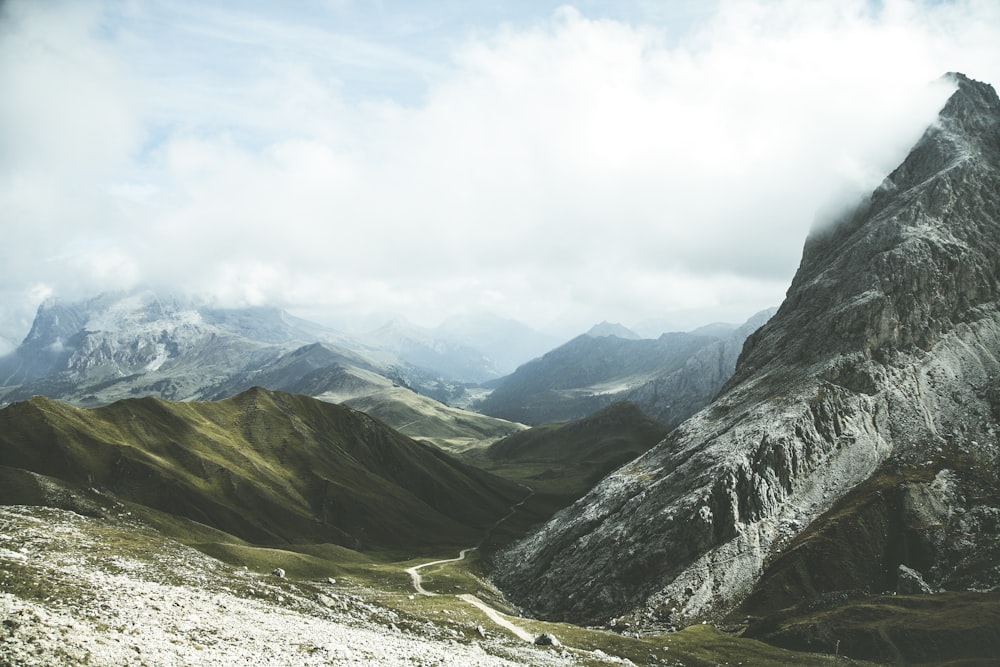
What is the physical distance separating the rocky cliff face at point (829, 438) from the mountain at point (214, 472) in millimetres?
48398

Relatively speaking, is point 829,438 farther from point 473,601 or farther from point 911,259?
point 473,601

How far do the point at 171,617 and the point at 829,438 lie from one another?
126603mm

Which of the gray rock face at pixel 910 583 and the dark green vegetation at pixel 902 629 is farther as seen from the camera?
the gray rock face at pixel 910 583

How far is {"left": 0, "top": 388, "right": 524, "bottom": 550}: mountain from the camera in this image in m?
120

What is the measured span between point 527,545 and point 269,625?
117 metres

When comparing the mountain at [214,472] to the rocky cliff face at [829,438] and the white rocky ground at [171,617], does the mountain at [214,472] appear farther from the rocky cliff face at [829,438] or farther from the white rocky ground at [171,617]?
the rocky cliff face at [829,438]

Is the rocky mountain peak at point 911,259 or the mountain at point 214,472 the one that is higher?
the rocky mountain peak at point 911,259

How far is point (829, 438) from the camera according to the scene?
396ft

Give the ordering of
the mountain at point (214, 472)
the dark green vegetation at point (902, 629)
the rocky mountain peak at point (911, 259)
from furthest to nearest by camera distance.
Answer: the rocky mountain peak at point (911, 259) → the mountain at point (214, 472) → the dark green vegetation at point (902, 629)

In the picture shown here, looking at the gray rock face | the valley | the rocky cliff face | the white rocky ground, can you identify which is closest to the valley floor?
the white rocky ground

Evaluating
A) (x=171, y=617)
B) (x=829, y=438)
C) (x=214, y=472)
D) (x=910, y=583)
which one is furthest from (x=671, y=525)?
(x=214, y=472)

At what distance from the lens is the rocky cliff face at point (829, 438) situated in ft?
338

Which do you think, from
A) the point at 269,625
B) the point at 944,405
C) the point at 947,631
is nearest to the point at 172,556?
the point at 269,625

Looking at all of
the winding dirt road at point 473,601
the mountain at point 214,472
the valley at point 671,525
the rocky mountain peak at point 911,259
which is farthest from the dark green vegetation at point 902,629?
the mountain at point 214,472
